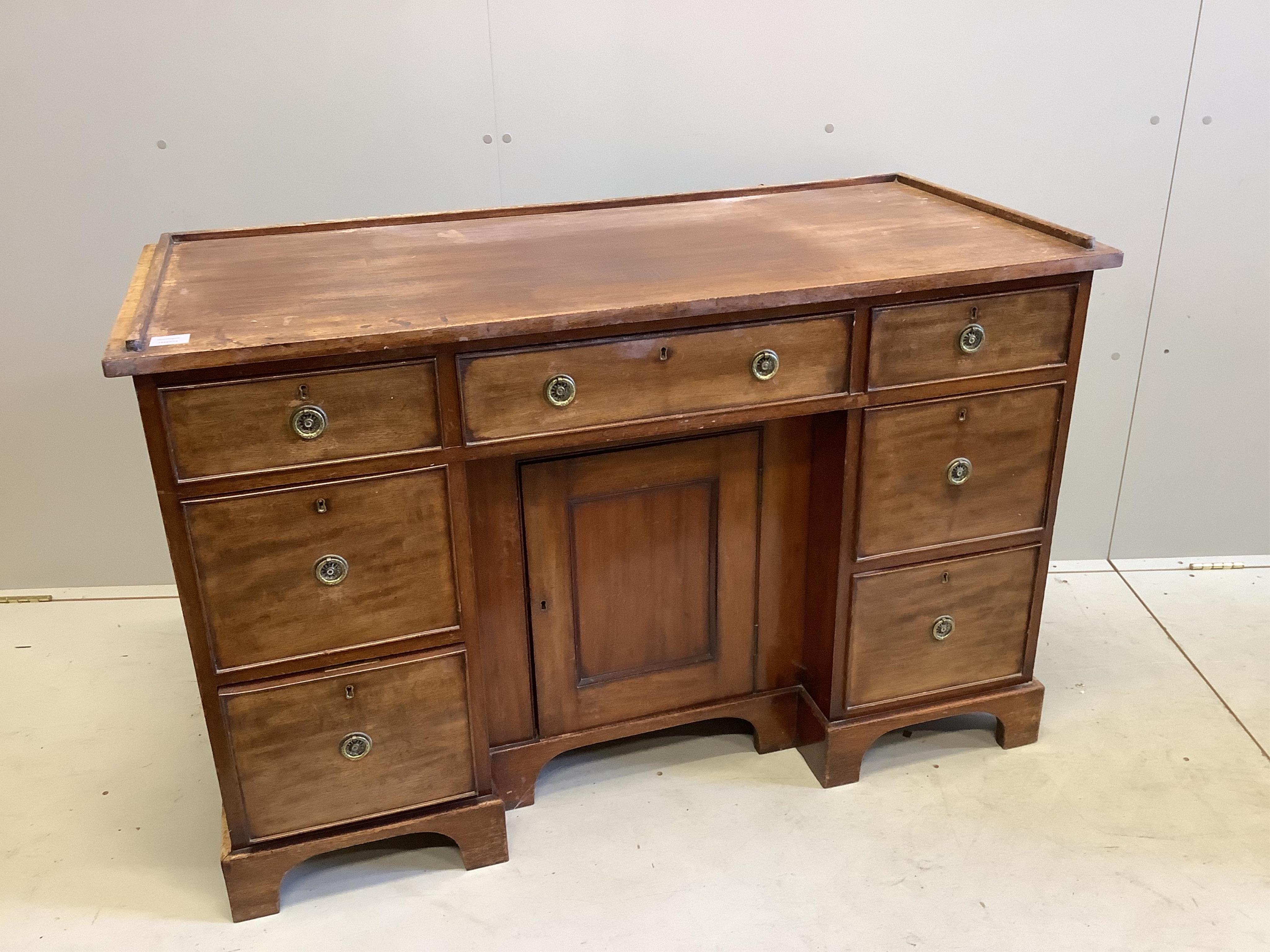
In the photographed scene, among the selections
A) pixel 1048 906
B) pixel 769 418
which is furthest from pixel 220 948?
Result: pixel 1048 906

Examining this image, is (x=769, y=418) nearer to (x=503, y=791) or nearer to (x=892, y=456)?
(x=892, y=456)

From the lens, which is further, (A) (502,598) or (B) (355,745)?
(A) (502,598)

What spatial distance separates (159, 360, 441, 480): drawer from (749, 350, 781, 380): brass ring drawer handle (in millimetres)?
516

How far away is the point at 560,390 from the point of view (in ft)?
5.65

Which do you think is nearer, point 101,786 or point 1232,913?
point 1232,913

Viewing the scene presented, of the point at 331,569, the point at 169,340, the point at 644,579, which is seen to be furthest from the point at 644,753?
the point at 169,340

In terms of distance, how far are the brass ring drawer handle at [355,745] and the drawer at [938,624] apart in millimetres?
893

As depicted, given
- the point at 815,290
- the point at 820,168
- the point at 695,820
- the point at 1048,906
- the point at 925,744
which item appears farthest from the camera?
the point at 820,168

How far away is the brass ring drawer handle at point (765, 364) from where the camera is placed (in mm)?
1795

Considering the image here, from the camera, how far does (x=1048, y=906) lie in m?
1.87

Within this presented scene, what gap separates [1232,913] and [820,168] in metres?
1.68

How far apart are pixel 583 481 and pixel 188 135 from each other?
121cm

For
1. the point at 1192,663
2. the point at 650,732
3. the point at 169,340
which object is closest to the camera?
the point at 169,340

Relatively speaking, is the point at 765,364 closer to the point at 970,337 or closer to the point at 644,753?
the point at 970,337
